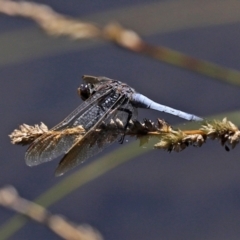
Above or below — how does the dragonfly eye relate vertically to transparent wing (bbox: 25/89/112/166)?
above

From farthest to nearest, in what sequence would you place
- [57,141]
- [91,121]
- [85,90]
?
[85,90]
[91,121]
[57,141]

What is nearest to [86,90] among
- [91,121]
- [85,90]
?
[85,90]

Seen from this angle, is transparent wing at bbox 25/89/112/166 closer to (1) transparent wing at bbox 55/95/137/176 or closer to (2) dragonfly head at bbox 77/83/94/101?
(1) transparent wing at bbox 55/95/137/176

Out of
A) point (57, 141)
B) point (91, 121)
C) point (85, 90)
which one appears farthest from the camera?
point (85, 90)

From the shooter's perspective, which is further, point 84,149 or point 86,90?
point 86,90

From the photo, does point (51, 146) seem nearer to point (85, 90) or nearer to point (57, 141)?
point (57, 141)

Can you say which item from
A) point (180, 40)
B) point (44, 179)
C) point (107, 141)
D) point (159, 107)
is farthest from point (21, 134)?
point (180, 40)

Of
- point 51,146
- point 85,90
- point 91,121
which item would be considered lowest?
point 51,146

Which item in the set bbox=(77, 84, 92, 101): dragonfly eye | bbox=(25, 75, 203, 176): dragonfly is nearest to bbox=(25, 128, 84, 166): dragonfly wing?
bbox=(25, 75, 203, 176): dragonfly
